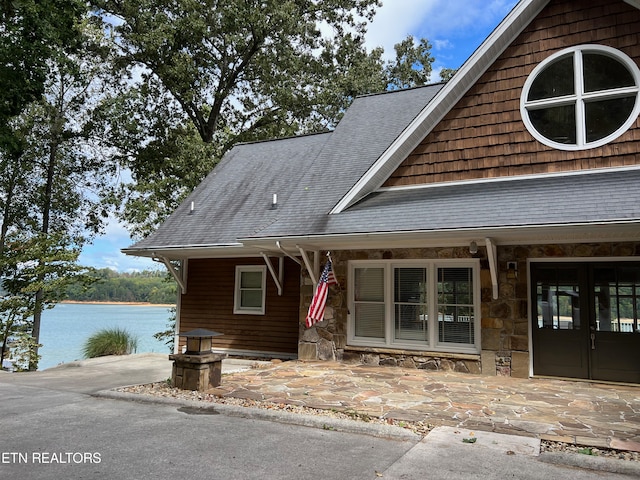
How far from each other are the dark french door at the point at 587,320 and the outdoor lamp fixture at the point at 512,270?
307mm

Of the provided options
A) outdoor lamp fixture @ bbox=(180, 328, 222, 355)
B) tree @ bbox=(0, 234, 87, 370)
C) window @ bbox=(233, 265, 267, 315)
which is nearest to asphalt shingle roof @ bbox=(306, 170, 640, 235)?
outdoor lamp fixture @ bbox=(180, 328, 222, 355)

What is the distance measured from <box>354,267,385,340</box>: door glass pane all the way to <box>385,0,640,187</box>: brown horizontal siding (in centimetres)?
195

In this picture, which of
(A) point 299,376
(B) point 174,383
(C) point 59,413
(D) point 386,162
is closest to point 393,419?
(A) point 299,376

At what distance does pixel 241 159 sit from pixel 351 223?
749 cm

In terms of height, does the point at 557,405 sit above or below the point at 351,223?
below

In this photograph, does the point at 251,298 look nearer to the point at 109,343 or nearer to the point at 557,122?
the point at 109,343

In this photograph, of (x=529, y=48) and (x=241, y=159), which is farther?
(x=241, y=159)

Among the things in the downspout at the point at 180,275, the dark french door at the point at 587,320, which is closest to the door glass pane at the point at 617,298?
the dark french door at the point at 587,320

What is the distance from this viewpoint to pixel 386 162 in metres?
9.41

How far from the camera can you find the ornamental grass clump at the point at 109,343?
13.7 m

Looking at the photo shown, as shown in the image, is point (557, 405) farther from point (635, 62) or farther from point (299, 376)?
point (635, 62)

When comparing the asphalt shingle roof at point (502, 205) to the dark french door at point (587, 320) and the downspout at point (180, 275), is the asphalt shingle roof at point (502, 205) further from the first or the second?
the downspout at point (180, 275)

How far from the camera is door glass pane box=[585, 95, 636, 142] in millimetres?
7941

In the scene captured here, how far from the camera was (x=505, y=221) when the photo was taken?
7.46 m
